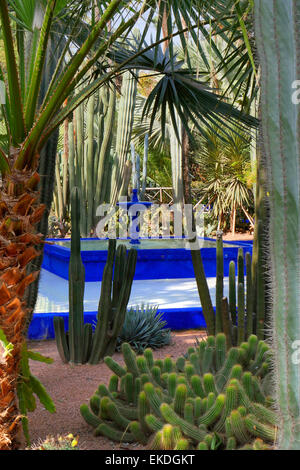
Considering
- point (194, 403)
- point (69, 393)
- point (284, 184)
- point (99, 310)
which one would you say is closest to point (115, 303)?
point (99, 310)

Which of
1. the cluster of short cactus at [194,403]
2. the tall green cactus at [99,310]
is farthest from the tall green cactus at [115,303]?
the cluster of short cactus at [194,403]

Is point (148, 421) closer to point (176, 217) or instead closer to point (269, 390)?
point (269, 390)

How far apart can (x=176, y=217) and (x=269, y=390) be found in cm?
1249

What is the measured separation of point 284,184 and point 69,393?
258 centimetres

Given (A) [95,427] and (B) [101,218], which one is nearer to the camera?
(A) [95,427]

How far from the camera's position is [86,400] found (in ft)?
11.7

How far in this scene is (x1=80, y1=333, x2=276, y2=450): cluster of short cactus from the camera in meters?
2.33

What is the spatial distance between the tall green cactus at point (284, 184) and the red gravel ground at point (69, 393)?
1.25 metres

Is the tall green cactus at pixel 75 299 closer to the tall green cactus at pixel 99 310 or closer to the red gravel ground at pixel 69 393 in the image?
the tall green cactus at pixel 99 310

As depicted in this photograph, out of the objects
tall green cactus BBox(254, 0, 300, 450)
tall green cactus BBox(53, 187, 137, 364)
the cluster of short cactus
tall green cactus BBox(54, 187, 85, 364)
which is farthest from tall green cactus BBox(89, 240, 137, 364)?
tall green cactus BBox(254, 0, 300, 450)

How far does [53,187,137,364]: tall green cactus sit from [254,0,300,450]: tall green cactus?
256 cm

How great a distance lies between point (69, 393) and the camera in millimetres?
3695

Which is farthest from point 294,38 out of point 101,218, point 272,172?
point 101,218

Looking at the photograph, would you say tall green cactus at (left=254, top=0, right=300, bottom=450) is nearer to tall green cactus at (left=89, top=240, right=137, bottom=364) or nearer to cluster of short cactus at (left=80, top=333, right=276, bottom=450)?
cluster of short cactus at (left=80, top=333, right=276, bottom=450)
